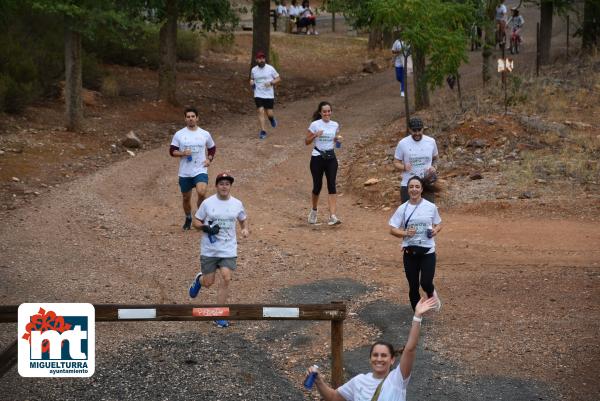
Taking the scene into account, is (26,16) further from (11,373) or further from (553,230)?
(11,373)

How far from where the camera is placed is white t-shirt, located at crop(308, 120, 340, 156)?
15805 millimetres

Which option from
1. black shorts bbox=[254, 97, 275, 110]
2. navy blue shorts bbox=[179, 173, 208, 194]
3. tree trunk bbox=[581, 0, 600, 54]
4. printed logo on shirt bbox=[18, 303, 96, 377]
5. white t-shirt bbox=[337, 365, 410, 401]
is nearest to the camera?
white t-shirt bbox=[337, 365, 410, 401]

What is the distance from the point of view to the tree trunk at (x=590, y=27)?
3133cm

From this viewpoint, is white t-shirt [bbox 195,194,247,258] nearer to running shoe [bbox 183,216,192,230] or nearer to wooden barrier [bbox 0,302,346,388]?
wooden barrier [bbox 0,302,346,388]

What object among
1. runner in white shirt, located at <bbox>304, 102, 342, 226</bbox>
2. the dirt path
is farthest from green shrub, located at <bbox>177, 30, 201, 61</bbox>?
runner in white shirt, located at <bbox>304, 102, 342, 226</bbox>

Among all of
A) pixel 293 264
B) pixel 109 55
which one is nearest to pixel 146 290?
pixel 293 264

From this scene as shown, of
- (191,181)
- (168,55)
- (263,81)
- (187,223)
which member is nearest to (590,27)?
(168,55)

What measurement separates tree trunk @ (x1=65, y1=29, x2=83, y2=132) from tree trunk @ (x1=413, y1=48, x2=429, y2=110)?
760 cm

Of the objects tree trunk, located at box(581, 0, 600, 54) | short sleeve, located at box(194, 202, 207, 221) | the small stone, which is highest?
tree trunk, located at box(581, 0, 600, 54)

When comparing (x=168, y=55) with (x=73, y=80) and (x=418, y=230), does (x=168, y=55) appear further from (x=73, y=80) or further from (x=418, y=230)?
(x=418, y=230)

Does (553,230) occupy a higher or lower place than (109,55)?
lower

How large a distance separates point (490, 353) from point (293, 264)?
13.8 ft

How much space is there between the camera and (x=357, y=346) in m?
11.2

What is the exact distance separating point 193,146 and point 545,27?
65.0ft
